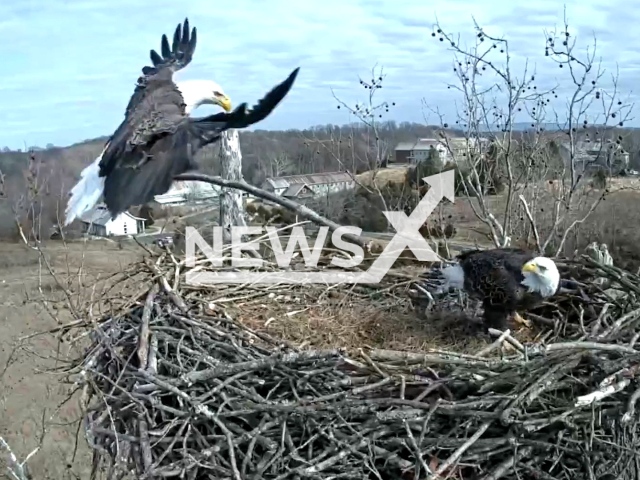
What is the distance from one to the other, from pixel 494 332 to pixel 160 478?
154 centimetres

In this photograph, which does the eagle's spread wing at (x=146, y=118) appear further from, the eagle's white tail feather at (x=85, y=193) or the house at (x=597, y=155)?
the house at (x=597, y=155)

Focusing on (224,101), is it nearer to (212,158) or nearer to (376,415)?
(212,158)

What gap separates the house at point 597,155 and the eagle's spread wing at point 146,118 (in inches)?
128

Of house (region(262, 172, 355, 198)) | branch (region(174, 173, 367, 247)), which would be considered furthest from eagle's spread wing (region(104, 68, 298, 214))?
house (region(262, 172, 355, 198))

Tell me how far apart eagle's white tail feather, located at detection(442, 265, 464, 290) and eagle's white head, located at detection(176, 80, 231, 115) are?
6.79ft

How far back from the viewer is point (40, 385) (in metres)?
9.84

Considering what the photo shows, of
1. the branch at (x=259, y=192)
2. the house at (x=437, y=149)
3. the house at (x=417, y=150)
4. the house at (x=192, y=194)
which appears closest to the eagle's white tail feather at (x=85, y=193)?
the house at (x=192, y=194)

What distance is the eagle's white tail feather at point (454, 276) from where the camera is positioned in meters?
3.33

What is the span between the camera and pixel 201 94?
14.4 ft

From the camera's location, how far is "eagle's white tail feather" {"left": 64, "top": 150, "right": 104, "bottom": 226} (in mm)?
3703

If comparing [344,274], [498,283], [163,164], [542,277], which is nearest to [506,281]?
[498,283]

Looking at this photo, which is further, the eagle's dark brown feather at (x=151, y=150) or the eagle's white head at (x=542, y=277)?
the eagle's dark brown feather at (x=151, y=150)

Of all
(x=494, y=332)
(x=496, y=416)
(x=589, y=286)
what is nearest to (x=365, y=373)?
(x=496, y=416)

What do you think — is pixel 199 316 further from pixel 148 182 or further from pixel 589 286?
pixel 589 286
